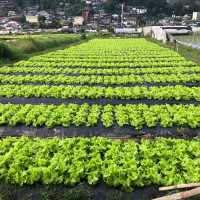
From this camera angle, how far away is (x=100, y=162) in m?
7.87

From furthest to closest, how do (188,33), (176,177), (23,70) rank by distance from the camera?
1. (188,33)
2. (23,70)
3. (176,177)

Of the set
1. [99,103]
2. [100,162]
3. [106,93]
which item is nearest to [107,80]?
[106,93]

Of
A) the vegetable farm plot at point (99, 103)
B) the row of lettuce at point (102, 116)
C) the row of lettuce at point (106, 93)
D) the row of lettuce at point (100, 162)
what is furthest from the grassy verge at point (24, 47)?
the row of lettuce at point (100, 162)

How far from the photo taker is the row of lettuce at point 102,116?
36.4 ft

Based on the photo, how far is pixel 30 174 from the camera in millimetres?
7562

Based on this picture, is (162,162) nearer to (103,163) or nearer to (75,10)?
(103,163)

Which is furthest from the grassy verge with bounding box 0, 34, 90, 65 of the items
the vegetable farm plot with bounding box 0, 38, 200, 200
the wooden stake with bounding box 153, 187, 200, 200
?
the wooden stake with bounding box 153, 187, 200, 200

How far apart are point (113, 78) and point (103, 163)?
1048 cm

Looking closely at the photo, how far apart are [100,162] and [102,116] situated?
3.91m

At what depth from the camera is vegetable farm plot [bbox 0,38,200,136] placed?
11.0 m

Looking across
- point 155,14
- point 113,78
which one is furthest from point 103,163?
point 155,14

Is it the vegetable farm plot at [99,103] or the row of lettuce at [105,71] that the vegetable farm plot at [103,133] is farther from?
the row of lettuce at [105,71]

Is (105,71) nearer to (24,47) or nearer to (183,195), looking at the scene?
(24,47)

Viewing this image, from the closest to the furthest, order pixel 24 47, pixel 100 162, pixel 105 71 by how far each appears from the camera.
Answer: pixel 100 162, pixel 105 71, pixel 24 47
